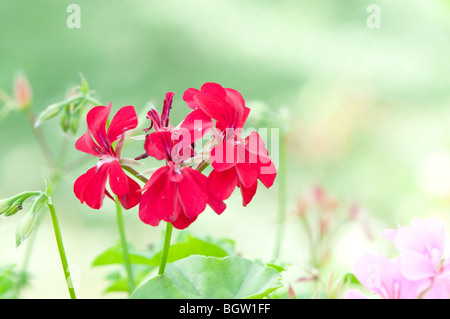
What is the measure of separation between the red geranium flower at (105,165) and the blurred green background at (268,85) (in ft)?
3.85

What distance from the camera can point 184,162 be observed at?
45cm

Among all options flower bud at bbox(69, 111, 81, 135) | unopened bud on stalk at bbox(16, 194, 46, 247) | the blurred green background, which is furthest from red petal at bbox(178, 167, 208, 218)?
the blurred green background

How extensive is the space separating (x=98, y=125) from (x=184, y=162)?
0.26 ft

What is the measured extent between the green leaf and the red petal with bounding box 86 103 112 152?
0.35 ft

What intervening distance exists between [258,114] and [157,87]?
198 cm

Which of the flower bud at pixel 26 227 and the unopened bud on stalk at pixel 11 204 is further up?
the unopened bud on stalk at pixel 11 204

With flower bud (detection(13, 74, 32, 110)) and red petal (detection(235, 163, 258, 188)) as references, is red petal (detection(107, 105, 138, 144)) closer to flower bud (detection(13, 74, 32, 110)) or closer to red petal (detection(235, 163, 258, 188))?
red petal (detection(235, 163, 258, 188))

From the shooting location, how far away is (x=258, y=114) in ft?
2.85

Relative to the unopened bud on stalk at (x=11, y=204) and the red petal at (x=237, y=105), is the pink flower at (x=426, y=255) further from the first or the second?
the unopened bud on stalk at (x=11, y=204)

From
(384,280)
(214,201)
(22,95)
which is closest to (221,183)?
(214,201)

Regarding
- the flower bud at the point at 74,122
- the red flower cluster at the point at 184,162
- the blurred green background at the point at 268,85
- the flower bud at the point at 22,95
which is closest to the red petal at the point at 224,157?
the red flower cluster at the point at 184,162

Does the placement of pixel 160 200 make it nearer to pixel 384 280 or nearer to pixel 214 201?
pixel 214 201

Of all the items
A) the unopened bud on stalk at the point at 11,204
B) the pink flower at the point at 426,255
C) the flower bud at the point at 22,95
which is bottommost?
the pink flower at the point at 426,255

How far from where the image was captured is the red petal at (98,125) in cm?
49
